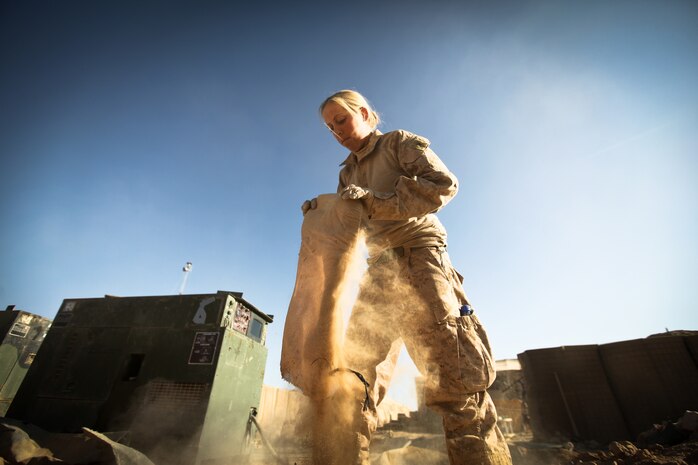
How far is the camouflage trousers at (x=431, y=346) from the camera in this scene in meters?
1.76

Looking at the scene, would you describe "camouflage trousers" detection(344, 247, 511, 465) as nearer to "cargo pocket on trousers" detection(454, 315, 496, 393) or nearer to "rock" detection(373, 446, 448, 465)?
"cargo pocket on trousers" detection(454, 315, 496, 393)

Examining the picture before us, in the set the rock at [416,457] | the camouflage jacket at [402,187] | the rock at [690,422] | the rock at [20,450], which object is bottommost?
the rock at [416,457]

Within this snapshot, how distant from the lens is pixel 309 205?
1.88 m

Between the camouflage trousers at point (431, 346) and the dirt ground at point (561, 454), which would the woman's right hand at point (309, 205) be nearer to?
the camouflage trousers at point (431, 346)

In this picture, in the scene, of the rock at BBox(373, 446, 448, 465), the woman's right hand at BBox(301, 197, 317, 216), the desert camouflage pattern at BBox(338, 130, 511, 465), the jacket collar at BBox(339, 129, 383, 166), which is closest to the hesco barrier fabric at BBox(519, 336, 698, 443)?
the rock at BBox(373, 446, 448, 465)

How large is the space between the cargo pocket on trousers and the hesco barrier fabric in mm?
4384

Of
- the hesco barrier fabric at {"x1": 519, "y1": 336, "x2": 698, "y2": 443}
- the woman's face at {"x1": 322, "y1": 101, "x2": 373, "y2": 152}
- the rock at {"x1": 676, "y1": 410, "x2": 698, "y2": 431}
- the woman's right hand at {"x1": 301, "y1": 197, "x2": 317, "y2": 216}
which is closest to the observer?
the woman's right hand at {"x1": 301, "y1": 197, "x2": 317, "y2": 216}

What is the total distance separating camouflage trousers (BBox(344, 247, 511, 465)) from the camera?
176 centimetres

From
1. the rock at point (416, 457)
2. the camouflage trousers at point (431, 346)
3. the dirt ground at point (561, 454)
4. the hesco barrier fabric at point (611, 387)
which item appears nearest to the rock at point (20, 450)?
the dirt ground at point (561, 454)

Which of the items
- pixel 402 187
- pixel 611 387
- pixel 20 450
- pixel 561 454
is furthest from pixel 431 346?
pixel 611 387

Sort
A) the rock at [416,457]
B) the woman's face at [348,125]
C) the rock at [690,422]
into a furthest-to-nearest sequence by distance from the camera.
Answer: the rock at [416,457], the rock at [690,422], the woman's face at [348,125]

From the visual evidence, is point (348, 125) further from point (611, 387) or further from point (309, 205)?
point (611, 387)

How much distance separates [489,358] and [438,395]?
46 cm

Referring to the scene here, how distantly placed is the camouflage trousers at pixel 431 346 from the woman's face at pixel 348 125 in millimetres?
1069
